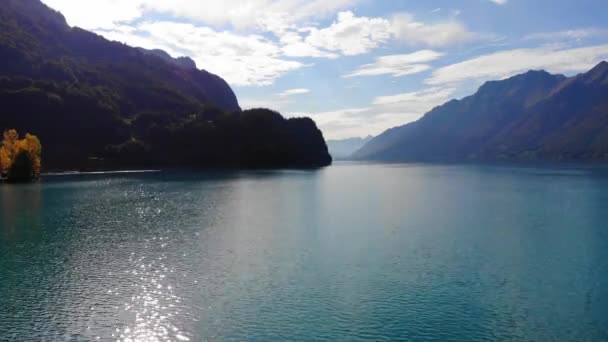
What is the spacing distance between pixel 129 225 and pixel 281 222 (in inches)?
1163

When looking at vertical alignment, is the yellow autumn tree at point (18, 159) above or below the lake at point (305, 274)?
above

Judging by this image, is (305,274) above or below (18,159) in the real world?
below

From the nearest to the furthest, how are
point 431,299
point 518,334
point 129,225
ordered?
point 518,334
point 431,299
point 129,225

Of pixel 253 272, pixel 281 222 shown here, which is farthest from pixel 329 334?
pixel 281 222

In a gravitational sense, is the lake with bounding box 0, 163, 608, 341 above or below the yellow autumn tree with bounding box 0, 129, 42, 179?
below

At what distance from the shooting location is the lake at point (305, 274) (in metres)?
40.0

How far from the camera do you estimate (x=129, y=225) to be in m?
91.4

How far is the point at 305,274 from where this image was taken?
184 feet

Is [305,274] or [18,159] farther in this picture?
[18,159]

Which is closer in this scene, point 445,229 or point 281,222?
point 445,229

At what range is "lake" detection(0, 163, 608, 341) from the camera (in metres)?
40.0

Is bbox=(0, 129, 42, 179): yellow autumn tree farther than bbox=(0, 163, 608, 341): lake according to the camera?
Yes

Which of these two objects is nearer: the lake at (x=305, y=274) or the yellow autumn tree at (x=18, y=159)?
the lake at (x=305, y=274)

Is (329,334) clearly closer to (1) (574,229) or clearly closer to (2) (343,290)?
(2) (343,290)
